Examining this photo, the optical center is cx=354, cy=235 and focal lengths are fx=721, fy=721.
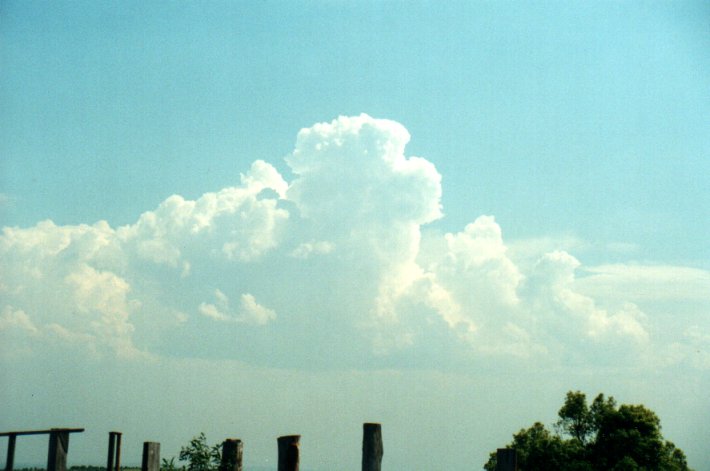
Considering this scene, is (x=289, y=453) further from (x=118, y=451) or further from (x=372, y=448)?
(x=118, y=451)

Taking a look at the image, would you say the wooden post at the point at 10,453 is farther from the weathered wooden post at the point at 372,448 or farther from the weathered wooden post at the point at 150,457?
the weathered wooden post at the point at 372,448

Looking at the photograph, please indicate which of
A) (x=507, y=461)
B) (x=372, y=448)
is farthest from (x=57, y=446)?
(x=507, y=461)

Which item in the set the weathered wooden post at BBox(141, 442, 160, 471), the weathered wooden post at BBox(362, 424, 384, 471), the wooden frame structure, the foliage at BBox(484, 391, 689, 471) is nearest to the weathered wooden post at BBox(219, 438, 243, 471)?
the weathered wooden post at BBox(141, 442, 160, 471)

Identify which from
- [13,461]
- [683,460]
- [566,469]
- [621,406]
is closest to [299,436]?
[13,461]

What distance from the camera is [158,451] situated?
13.4 m

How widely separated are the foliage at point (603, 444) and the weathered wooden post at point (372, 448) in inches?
1425

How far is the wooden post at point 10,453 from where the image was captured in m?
14.4

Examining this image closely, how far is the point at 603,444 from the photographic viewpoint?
4697 cm

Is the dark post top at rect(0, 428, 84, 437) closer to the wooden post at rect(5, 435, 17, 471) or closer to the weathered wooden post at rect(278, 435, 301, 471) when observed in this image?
the wooden post at rect(5, 435, 17, 471)

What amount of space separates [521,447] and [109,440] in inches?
1638

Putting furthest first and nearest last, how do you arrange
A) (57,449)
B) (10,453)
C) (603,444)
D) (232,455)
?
(603,444) < (10,453) < (57,449) < (232,455)

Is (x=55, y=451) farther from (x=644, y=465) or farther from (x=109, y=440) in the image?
(x=644, y=465)

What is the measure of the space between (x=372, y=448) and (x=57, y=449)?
20.2ft

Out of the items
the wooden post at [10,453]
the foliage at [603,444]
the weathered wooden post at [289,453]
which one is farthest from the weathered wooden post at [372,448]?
the foliage at [603,444]
